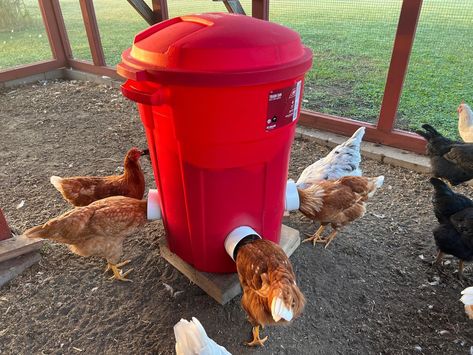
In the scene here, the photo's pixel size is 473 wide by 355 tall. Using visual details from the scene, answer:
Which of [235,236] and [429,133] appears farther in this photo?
[429,133]

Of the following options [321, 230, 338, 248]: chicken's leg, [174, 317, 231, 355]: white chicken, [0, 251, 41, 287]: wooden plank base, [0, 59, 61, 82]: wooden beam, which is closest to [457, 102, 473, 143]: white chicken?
[321, 230, 338, 248]: chicken's leg

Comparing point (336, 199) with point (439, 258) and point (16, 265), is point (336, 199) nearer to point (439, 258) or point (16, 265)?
point (439, 258)

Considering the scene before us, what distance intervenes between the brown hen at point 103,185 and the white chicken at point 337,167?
1.12 m

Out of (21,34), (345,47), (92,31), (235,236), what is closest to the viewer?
(235,236)

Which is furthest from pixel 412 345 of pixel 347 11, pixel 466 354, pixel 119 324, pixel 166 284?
pixel 347 11

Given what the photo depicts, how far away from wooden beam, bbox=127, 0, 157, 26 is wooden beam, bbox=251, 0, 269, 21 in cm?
124

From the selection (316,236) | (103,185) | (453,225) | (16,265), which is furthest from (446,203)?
(16,265)

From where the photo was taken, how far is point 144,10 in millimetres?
3857

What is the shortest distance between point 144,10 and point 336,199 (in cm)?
312

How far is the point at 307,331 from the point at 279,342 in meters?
0.16

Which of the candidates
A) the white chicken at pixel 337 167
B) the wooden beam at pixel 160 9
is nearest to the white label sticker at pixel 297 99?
the white chicken at pixel 337 167

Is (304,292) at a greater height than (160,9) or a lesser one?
lesser

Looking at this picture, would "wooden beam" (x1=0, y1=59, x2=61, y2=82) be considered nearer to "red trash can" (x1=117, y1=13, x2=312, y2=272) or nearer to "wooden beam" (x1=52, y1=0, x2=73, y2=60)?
"wooden beam" (x1=52, y1=0, x2=73, y2=60)

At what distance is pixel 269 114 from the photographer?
135cm
